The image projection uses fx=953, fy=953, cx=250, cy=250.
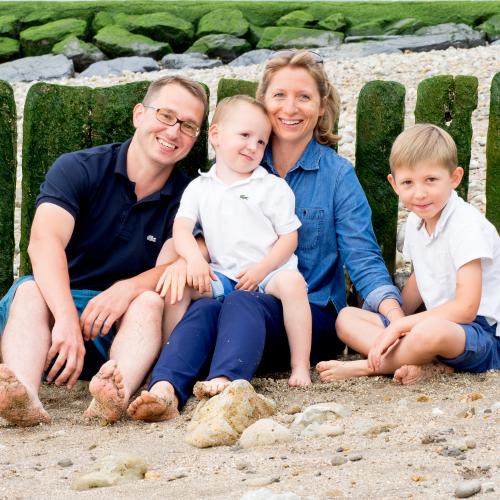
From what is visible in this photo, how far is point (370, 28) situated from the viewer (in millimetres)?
19453

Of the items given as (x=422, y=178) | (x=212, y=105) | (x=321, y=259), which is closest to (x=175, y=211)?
(x=321, y=259)

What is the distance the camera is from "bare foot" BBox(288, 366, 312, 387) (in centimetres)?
419

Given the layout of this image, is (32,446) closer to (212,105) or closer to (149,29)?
(212,105)

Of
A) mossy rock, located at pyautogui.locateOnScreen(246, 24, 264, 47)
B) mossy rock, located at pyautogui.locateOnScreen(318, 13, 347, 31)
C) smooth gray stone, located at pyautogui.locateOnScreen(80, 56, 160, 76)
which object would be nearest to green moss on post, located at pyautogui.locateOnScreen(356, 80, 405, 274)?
smooth gray stone, located at pyautogui.locateOnScreen(80, 56, 160, 76)

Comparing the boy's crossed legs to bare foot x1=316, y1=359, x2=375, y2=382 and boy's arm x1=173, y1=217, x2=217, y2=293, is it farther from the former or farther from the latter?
boy's arm x1=173, y1=217, x2=217, y2=293

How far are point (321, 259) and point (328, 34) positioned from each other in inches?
583

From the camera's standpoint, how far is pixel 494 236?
422 cm

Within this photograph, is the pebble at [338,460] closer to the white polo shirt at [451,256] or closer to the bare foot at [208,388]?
the bare foot at [208,388]

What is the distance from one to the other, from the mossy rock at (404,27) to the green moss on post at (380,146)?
1458 cm

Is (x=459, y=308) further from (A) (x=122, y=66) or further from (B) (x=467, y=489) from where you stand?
(A) (x=122, y=66)

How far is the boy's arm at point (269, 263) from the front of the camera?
4336 mm

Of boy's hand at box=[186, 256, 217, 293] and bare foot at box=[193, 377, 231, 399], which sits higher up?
boy's hand at box=[186, 256, 217, 293]

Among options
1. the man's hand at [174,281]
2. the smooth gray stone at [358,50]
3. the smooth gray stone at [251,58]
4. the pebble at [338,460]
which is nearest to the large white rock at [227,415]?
the pebble at [338,460]

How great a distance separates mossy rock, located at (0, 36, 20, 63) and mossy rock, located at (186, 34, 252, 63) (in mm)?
3545
